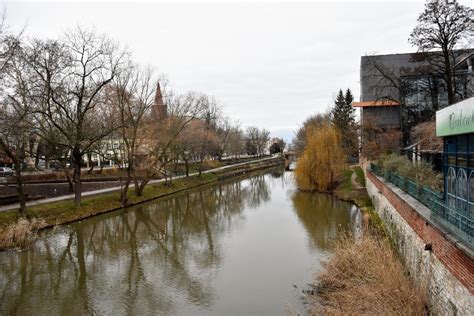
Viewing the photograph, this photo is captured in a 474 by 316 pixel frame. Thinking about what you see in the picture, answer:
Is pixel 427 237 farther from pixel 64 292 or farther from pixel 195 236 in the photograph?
pixel 195 236

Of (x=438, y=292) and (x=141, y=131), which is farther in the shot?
(x=141, y=131)

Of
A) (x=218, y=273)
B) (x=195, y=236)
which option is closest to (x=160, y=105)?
(x=195, y=236)

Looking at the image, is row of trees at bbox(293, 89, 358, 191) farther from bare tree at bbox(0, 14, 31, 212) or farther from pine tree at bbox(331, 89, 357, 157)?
bare tree at bbox(0, 14, 31, 212)

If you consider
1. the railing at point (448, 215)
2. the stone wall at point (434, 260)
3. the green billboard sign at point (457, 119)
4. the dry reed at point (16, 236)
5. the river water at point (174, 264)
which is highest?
the green billboard sign at point (457, 119)

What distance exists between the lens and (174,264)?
Answer: 13.7 m

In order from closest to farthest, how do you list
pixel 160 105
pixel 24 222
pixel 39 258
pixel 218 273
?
pixel 218 273 < pixel 39 258 < pixel 24 222 < pixel 160 105

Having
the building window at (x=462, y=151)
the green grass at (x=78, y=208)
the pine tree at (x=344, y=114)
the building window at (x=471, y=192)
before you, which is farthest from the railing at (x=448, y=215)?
the pine tree at (x=344, y=114)

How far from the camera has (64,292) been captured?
37.6 feet

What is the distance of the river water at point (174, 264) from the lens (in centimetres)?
1036

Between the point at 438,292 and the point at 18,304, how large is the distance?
33.9 ft

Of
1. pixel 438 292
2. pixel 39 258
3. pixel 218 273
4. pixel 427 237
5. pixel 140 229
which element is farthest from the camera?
pixel 140 229

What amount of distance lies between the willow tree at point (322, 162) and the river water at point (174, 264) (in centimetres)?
655

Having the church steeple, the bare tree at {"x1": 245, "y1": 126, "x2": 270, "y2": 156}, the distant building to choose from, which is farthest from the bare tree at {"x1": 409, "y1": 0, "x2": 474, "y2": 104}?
the bare tree at {"x1": 245, "y1": 126, "x2": 270, "y2": 156}

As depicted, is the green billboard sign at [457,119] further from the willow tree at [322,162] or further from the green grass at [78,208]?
the willow tree at [322,162]
